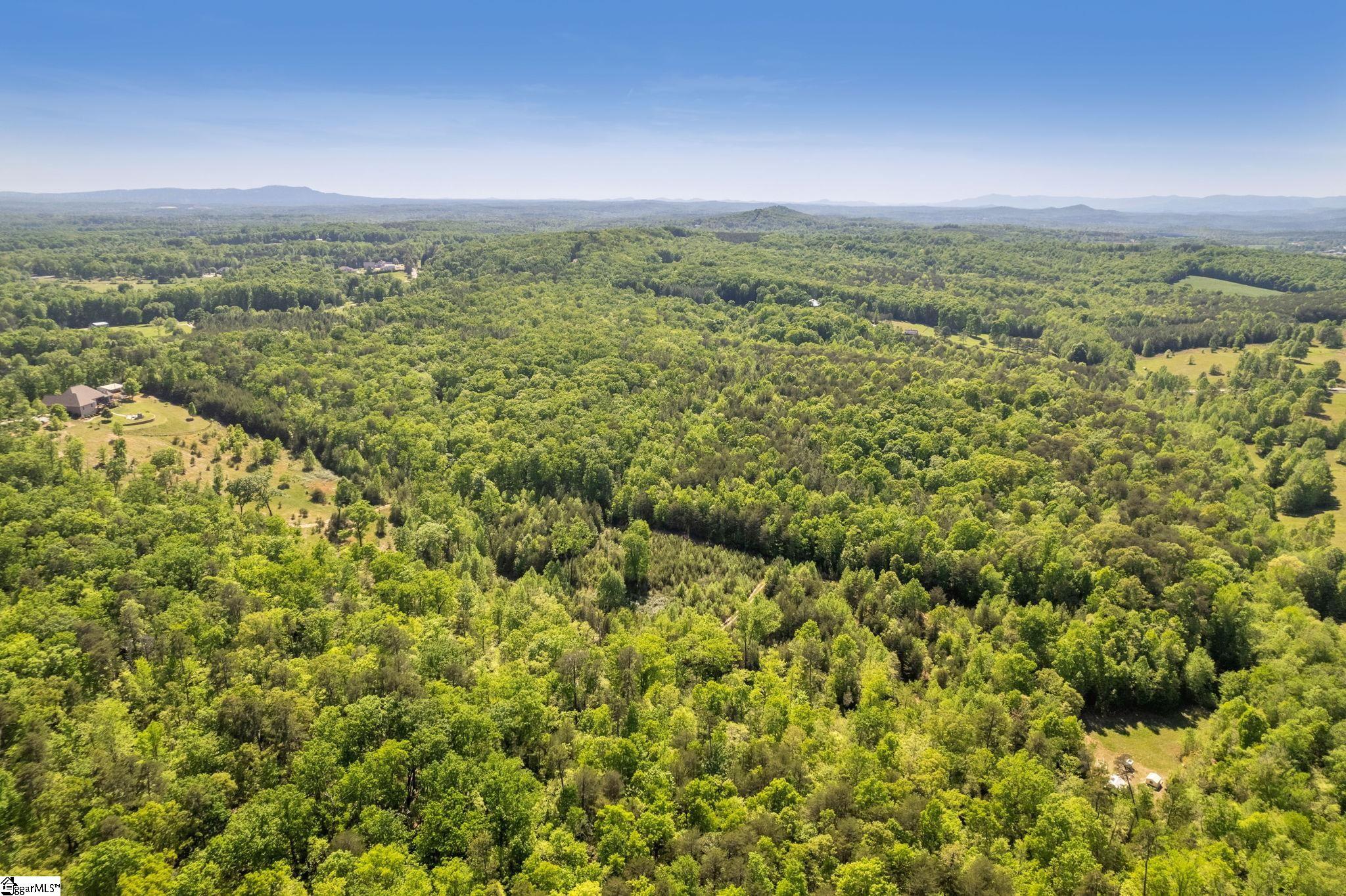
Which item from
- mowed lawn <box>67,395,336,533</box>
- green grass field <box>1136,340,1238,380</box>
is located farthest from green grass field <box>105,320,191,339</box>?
green grass field <box>1136,340,1238,380</box>

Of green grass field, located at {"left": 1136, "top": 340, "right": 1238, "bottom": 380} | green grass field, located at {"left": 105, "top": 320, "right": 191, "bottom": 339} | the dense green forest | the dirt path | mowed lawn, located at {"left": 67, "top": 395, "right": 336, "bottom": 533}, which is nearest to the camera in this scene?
the dense green forest

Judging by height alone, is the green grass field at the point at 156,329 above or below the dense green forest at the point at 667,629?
above

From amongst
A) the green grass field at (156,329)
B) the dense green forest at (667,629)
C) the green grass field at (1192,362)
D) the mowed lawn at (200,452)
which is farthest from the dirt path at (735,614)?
the green grass field at (156,329)

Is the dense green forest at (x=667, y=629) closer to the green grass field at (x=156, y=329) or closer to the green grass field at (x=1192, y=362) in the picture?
the green grass field at (x=1192, y=362)

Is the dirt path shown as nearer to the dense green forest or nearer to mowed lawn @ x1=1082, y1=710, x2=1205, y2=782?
the dense green forest

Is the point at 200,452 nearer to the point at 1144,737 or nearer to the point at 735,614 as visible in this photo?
the point at 735,614

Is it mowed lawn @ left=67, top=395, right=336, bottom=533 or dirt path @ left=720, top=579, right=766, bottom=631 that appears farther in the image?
mowed lawn @ left=67, top=395, right=336, bottom=533

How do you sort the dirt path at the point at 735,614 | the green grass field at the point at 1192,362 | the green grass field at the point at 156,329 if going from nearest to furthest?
1. the dirt path at the point at 735,614
2. the green grass field at the point at 1192,362
3. the green grass field at the point at 156,329

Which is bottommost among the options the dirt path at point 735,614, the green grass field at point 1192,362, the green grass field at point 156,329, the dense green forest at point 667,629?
the dirt path at point 735,614
